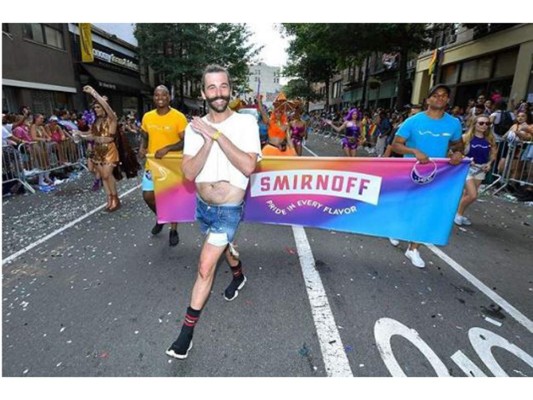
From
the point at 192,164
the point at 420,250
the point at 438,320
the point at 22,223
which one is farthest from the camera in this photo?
the point at 22,223

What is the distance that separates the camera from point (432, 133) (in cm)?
403

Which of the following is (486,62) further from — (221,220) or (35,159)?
(35,159)

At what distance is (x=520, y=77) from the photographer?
13578 mm

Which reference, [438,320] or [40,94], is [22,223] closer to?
[438,320]

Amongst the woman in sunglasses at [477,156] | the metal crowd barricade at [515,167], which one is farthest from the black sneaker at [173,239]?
the metal crowd barricade at [515,167]

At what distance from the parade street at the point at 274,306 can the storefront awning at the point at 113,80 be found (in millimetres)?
18199

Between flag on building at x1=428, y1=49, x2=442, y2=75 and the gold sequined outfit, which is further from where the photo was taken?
flag on building at x1=428, y1=49, x2=442, y2=75

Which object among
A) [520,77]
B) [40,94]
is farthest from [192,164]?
[40,94]

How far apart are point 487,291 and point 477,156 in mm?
3008

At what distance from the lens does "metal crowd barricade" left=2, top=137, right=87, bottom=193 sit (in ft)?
25.8

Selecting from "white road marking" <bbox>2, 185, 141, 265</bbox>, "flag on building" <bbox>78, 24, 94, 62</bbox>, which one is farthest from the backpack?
"flag on building" <bbox>78, 24, 94, 62</bbox>

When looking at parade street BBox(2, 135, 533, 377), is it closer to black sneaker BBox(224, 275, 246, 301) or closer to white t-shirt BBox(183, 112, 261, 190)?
black sneaker BBox(224, 275, 246, 301)

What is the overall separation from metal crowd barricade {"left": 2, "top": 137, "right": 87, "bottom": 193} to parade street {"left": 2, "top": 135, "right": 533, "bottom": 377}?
318cm

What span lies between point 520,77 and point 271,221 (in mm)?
14796
